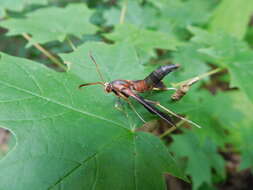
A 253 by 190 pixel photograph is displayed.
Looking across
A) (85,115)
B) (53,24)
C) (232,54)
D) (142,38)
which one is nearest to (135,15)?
(142,38)

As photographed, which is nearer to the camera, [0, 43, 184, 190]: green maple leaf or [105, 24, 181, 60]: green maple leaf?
[0, 43, 184, 190]: green maple leaf

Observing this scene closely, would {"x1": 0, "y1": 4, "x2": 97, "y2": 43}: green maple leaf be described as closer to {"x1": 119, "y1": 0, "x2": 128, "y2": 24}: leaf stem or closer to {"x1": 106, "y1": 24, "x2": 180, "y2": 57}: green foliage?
{"x1": 106, "y1": 24, "x2": 180, "y2": 57}: green foliage

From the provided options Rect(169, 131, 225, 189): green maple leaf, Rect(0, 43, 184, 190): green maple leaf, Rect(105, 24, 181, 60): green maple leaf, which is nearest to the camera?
Rect(0, 43, 184, 190): green maple leaf

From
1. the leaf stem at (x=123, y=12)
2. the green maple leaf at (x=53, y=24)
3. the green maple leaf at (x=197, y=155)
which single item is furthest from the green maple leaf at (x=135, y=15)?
the green maple leaf at (x=197, y=155)

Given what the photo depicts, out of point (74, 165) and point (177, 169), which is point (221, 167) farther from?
point (74, 165)

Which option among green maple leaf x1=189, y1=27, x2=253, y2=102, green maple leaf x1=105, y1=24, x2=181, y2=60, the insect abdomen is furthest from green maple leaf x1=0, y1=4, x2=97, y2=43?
the insect abdomen

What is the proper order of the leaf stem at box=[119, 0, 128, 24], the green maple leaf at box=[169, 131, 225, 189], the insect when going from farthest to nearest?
the green maple leaf at box=[169, 131, 225, 189] → the leaf stem at box=[119, 0, 128, 24] → the insect

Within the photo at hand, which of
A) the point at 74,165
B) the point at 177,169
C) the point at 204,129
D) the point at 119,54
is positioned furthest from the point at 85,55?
the point at 204,129

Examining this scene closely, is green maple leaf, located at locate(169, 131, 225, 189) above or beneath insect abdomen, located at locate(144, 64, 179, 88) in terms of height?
above

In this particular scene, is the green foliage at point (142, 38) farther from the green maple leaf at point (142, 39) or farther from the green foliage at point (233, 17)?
the green foliage at point (233, 17)
